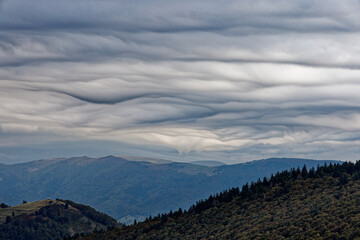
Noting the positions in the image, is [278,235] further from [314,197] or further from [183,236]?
[183,236]

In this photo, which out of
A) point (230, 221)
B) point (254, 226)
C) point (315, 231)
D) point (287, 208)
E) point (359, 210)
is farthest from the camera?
point (230, 221)

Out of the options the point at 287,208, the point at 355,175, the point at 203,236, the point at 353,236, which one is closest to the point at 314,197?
the point at 287,208

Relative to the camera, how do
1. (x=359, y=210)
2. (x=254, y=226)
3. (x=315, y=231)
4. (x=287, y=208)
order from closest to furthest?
(x=315, y=231)
(x=359, y=210)
(x=254, y=226)
(x=287, y=208)

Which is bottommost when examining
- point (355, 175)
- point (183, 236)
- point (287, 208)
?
point (183, 236)

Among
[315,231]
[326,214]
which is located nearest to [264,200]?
[326,214]

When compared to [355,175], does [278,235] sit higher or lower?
lower

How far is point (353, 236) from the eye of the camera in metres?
103

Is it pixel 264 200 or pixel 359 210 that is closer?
pixel 359 210

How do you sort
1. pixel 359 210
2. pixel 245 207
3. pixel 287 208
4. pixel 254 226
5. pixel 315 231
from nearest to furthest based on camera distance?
pixel 315 231 → pixel 359 210 → pixel 254 226 → pixel 287 208 → pixel 245 207

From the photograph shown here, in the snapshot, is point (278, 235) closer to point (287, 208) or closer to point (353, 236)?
point (353, 236)

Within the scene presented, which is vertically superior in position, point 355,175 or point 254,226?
point 355,175

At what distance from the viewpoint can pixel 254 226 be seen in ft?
503

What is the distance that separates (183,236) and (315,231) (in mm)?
76721

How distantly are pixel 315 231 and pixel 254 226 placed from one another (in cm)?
3843
